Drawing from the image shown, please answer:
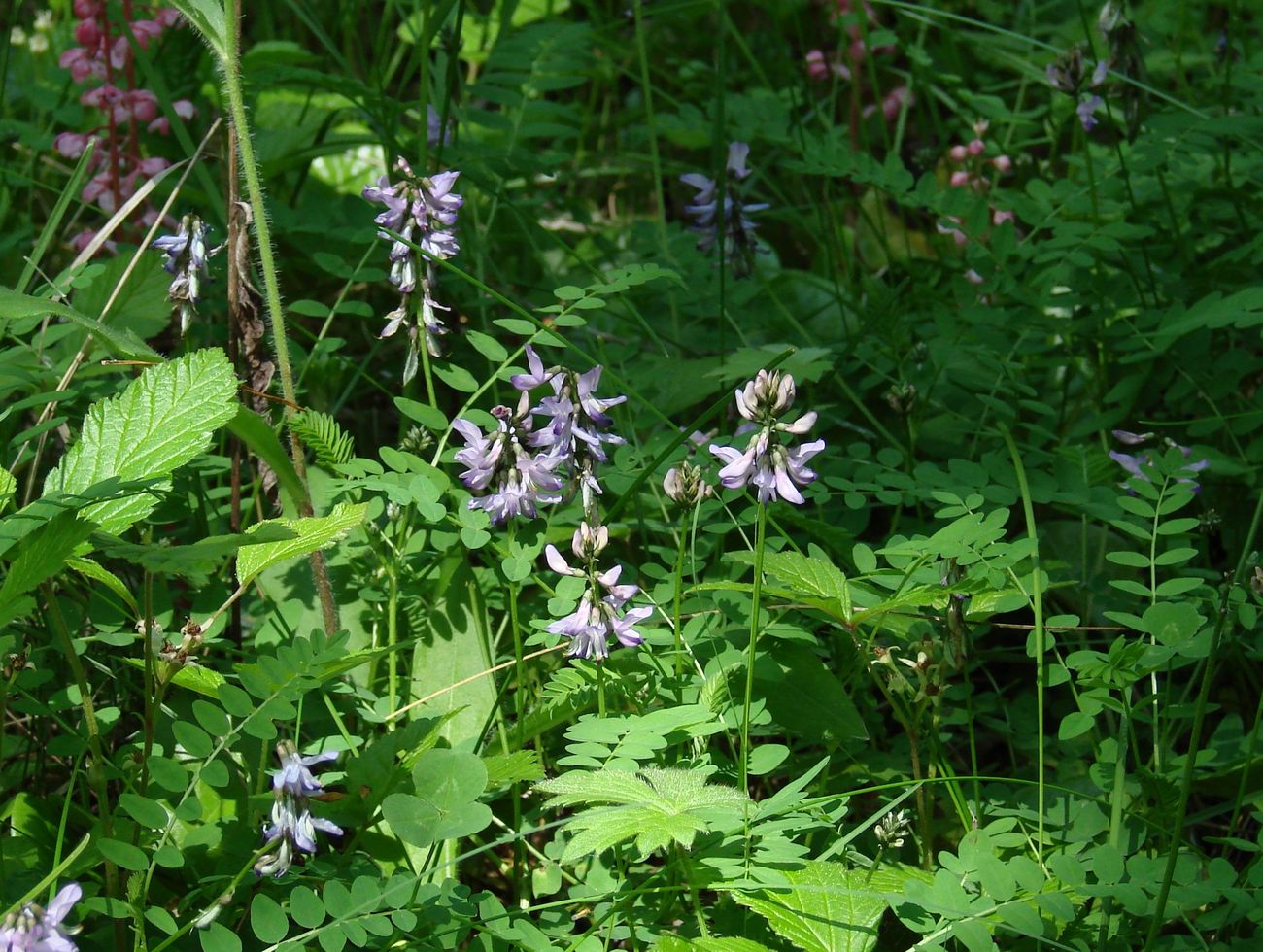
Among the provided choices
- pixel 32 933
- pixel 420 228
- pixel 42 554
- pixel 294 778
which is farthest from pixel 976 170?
pixel 32 933

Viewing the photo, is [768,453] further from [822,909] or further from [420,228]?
[420,228]

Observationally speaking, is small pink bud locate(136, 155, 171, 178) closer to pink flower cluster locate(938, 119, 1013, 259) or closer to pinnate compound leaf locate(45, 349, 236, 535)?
pinnate compound leaf locate(45, 349, 236, 535)

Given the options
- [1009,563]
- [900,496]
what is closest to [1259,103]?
[900,496]

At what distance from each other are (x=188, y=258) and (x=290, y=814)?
3.30 ft

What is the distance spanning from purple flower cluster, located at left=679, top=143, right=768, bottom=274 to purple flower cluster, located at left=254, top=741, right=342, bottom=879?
161 cm

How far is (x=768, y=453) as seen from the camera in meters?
1.59

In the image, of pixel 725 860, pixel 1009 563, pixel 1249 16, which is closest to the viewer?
pixel 725 860

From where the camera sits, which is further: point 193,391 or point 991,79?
point 991,79

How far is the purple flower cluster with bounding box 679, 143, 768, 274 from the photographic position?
2889 millimetres

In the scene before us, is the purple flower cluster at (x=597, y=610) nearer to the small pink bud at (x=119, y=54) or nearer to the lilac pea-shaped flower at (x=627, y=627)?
the lilac pea-shaped flower at (x=627, y=627)

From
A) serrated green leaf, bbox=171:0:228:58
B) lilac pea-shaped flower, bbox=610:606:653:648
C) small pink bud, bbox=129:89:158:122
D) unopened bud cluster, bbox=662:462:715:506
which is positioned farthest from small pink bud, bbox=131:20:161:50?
lilac pea-shaped flower, bbox=610:606:653:648

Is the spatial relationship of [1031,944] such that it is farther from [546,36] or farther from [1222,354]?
[546,36]

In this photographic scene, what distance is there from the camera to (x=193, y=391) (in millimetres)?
1763

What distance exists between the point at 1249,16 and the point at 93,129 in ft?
14.0
